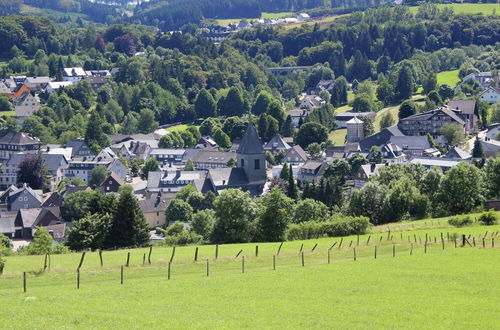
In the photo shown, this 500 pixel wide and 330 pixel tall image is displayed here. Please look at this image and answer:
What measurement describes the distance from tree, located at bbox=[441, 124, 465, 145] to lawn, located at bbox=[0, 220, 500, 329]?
6144 cm

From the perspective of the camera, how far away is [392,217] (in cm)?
5600

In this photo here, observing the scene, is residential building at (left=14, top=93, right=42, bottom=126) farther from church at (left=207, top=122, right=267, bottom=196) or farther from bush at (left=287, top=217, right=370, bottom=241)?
bush at (left=287, top=217, right=370, bottom=241)

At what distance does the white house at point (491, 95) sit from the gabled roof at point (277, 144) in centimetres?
2990

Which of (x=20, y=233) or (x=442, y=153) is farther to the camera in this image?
(x=442, y=153)

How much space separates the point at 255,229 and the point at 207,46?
5149 inches

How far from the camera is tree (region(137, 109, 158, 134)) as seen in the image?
127 meters

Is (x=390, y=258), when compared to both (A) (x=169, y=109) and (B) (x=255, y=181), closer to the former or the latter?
(B) (x=255, y=181)

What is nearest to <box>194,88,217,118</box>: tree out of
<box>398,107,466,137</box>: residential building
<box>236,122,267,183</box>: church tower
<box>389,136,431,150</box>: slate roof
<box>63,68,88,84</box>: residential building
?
<box>63,68,88,84</box>: residential building

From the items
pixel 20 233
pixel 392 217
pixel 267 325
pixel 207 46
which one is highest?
pixel 207 46

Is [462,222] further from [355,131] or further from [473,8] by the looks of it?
[473,8]

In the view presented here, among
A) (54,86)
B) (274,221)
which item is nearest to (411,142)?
(274,221)

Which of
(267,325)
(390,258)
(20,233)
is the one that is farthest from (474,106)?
(267,325)

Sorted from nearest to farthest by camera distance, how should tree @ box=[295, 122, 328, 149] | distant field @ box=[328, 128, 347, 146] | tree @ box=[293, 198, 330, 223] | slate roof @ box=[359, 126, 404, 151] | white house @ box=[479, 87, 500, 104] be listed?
1. tree @ box=[293, 198, 330, 223]
2. slate roof @ box=[359, 126, 404, 151]
3. tree @ box=[295, 122, 328, 149]
4. distant field @ box=[328, 128, 347, 146]
5. white house @ box=[479, 87, 500, 104]

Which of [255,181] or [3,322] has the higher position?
[3,322]
